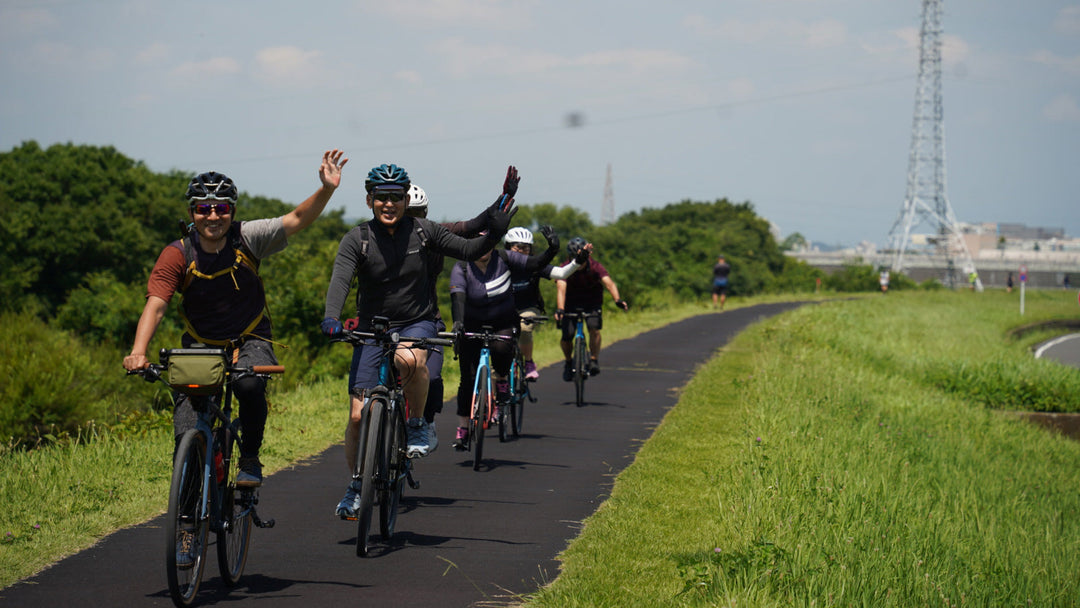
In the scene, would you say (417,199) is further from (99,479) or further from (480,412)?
(99,479)

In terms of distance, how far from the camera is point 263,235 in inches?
229

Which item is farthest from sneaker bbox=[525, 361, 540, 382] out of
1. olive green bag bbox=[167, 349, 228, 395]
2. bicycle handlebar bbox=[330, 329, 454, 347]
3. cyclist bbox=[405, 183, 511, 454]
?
olive green bag bbox=[167, 349, 228, 395]

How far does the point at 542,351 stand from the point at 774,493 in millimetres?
14629

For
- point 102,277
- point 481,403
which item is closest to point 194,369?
point 481,403

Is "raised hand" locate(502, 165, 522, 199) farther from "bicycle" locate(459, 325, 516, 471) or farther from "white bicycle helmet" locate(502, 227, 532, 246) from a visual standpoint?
"white bicycle helmet" locate(502, 227, 532, 246)

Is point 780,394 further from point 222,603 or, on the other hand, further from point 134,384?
point 134,384

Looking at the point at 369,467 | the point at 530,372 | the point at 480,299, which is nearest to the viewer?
the point at 369,467

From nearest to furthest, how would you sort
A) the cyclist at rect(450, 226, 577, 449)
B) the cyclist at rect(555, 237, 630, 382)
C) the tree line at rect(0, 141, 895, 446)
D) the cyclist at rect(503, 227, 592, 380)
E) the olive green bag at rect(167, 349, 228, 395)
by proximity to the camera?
the olive green bag at rect(167, 349, 228, 395) < the cyclist at rect(450, 226, 577, 449) < the cyclist at rect(503, 227, 592, 380) < the cyclist at rect(555, 237, 630, 382) < the tree line at rect(0, 141, 895, 446)

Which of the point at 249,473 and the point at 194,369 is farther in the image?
the point at 249,473

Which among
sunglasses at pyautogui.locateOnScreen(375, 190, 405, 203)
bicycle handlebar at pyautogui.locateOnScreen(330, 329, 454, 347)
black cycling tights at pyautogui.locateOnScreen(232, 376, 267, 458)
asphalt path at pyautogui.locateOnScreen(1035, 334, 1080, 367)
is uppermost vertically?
sunglasses at pyautogui.locateOnScreen(375, 190, 405, 203)

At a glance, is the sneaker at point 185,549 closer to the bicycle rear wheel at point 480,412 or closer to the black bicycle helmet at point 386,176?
the black bicycle helmet at point 386,176

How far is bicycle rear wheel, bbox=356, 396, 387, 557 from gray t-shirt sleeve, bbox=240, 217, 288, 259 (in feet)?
3.40

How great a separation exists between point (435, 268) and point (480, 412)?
2.28m

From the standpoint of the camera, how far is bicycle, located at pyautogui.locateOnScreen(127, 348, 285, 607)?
4933 mm
